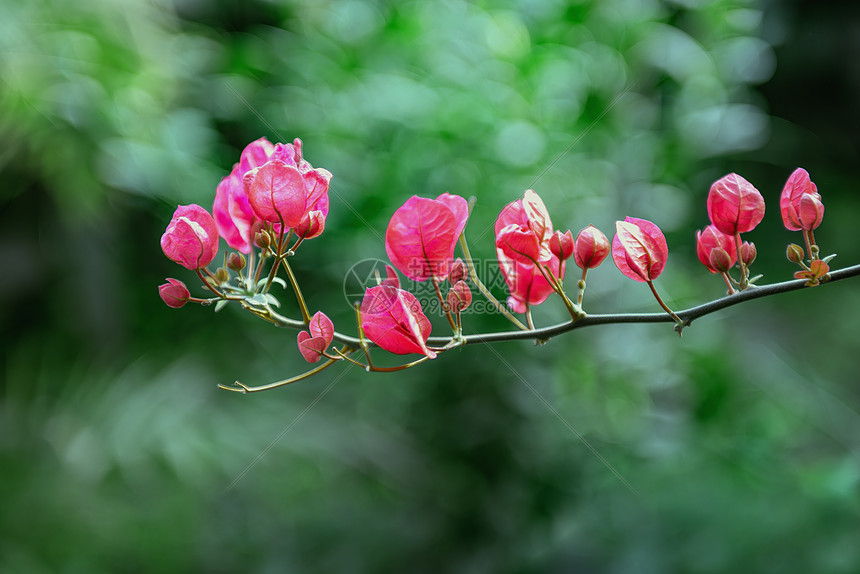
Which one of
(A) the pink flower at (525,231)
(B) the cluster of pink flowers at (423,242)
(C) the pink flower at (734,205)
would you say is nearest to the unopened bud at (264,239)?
(B) the cluster of pink flowers at (423,242)

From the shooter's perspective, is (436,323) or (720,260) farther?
(436,323)

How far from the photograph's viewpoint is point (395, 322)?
0.30m

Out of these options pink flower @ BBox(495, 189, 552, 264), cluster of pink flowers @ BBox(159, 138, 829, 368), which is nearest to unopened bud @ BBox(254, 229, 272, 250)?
cluster of pink flowers @ BBox(159, 138, 829, 368)

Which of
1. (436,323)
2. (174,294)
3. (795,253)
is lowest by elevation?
(436,323)

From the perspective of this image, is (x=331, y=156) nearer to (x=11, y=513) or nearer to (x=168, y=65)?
(x=168, y=65)

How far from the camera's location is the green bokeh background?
914 mm

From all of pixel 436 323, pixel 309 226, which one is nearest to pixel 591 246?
pixel 309 226

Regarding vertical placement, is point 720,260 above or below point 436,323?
above

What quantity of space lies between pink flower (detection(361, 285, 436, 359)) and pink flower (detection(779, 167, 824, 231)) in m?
0.19

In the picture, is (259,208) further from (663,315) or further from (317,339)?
(663,315)

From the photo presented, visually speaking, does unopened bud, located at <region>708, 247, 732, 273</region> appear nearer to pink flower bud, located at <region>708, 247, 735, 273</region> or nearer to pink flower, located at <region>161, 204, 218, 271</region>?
pink flower bud, located at <region>708, 247, 735, 273</region>

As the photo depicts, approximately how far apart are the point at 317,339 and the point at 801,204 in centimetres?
25

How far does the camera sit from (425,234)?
0.31m

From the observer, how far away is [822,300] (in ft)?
6.63
